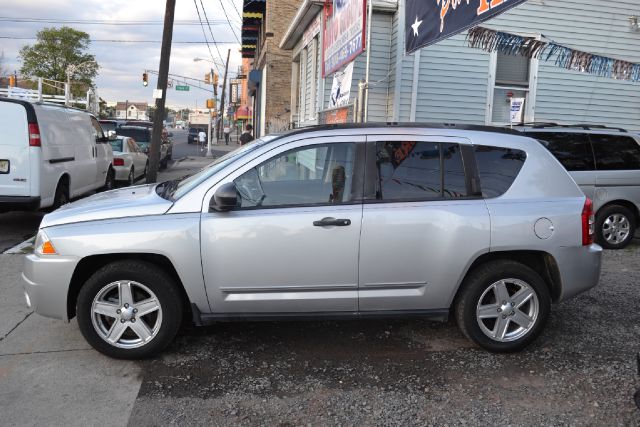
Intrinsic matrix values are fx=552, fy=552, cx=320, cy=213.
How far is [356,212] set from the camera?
3984mm

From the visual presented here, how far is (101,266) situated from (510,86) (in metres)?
9.51

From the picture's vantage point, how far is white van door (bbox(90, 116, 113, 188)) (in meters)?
10.8

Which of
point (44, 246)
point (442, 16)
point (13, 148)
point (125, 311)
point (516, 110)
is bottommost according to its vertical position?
point (125, 311)

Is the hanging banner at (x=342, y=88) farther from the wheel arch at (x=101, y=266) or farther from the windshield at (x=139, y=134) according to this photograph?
the windshield at (x=139, y=134)

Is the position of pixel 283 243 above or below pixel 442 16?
below

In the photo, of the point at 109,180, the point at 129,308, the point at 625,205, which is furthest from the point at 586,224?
the point at 109,180

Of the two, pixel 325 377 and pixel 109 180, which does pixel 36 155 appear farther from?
pixel 325 377

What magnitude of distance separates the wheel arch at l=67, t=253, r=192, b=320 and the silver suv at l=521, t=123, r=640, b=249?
5.89 meters

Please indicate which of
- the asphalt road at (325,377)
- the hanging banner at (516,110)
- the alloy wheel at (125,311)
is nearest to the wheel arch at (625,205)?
the hanging banner at (516,110)

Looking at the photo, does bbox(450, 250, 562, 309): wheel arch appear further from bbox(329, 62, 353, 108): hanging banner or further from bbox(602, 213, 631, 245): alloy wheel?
bbox(329, 62, 353, 108): hanging banner

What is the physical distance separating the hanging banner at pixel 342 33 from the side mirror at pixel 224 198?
4607 mm

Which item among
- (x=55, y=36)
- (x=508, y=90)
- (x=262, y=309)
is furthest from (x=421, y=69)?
(x=55, y=36)

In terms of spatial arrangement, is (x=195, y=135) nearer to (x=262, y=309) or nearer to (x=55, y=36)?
(x=55, y=36)

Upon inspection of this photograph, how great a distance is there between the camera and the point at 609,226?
8.33 meters
